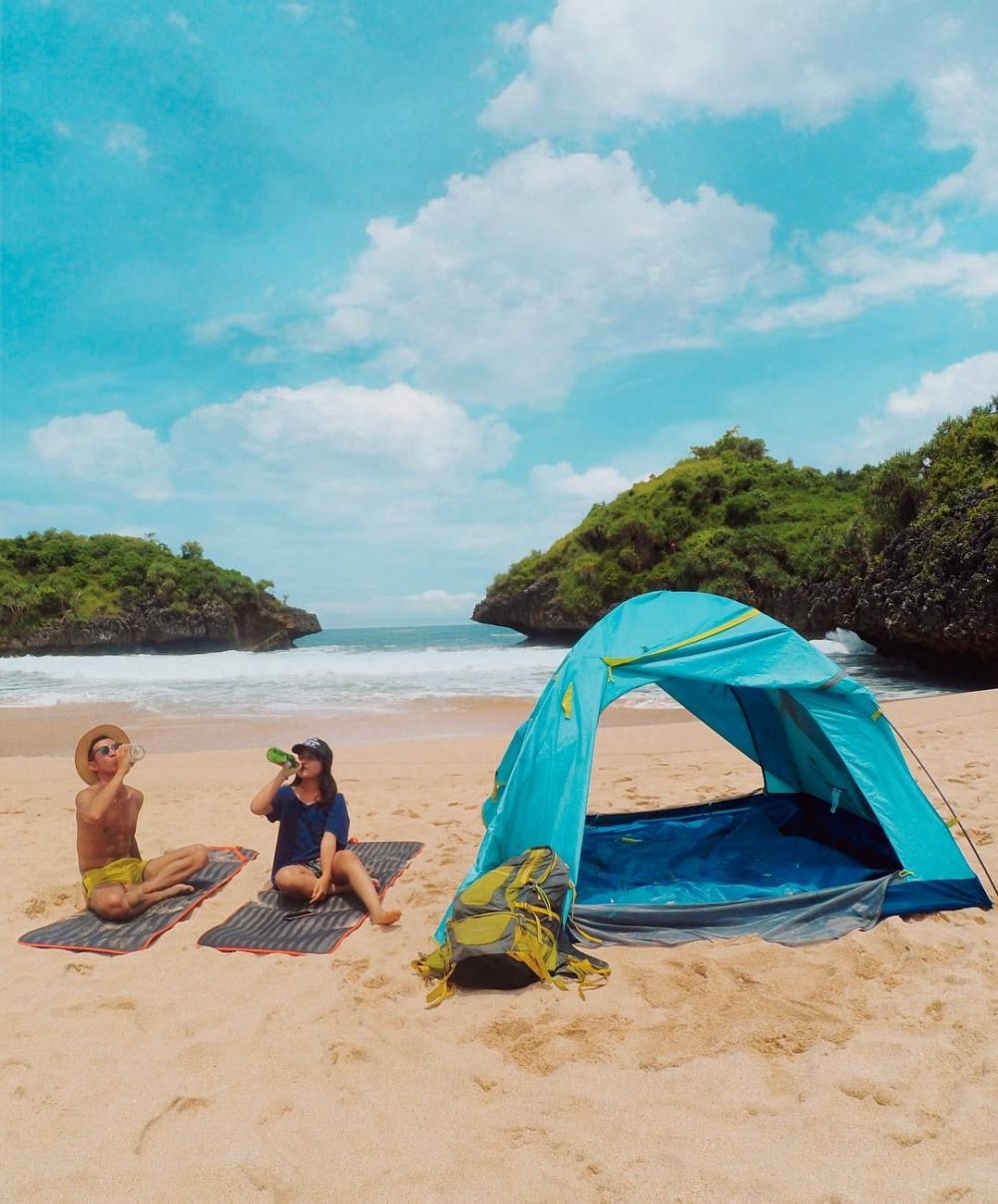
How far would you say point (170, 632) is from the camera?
132ft

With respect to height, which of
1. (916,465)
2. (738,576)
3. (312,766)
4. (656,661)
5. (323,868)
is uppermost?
(916,465)

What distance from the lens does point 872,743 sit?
4.72 metres

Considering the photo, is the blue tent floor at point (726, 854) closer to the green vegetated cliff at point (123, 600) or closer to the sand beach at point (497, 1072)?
the sand beach at point (497, 1072)

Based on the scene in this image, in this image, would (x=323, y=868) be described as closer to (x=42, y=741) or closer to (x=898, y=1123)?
(x=898, y=1123)

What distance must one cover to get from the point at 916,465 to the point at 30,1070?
2216 cm

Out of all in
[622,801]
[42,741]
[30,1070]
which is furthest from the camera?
[42,741]

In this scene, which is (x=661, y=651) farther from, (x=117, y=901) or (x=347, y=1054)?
(x=117, y=901)

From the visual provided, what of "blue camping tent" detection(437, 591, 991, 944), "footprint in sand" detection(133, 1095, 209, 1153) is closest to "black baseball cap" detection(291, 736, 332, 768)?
"blue camping tent" detection(437, 591, 991, 944)

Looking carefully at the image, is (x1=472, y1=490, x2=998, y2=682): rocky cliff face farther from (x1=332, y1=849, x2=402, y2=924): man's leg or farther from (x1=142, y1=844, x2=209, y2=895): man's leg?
(x1=142, y1=844, x2=209, y2=895): man's leg

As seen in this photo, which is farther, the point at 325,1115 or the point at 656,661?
the point at 656,661

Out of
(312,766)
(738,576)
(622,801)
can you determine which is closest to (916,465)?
(738,576)

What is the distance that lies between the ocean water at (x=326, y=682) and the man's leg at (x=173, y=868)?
9.83m

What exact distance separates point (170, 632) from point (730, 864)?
131 ft

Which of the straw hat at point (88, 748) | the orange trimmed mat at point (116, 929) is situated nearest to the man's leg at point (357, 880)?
the orange trimmed mat at point (116, 929)
